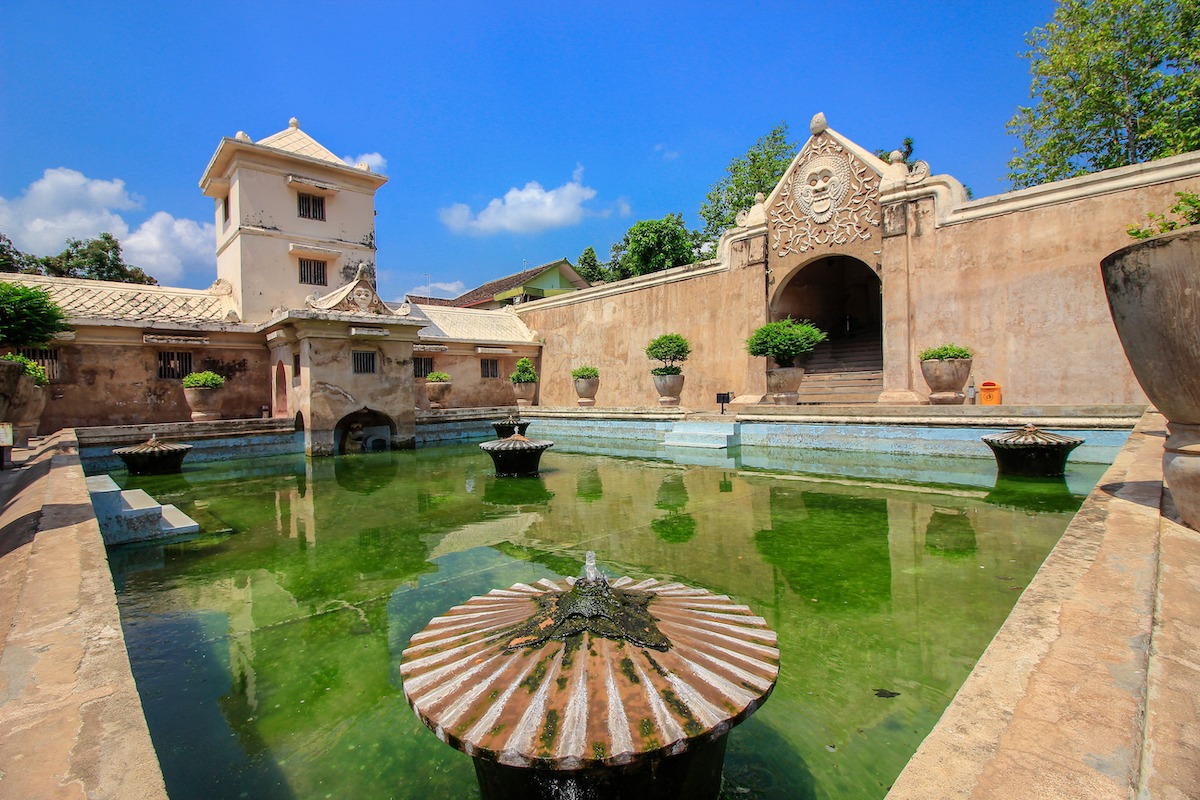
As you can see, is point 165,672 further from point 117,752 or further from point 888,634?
point 888,634

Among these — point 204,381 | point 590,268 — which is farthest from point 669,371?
point 590,268

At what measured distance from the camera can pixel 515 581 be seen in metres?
3.31

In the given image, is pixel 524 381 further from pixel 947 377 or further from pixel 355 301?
pixel 947 377

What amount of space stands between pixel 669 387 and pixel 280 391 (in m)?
8.39

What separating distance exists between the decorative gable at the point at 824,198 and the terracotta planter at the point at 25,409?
43.9 feet

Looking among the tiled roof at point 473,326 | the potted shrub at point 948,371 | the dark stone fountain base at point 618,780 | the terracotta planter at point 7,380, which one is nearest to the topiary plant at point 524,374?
the tiled roof at point 473,326

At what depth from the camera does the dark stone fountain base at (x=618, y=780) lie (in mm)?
1178

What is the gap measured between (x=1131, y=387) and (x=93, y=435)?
15952 mm

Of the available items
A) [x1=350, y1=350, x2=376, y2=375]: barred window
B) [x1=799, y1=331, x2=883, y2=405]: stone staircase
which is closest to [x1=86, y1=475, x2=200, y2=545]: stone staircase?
[x1=350, y1=350, x2=376, y2=375]: barred window

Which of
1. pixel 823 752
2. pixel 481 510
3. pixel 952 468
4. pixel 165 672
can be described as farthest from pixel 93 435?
pixel 952 468

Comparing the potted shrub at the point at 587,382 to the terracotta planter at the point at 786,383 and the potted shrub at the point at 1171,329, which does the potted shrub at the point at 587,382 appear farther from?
the potted shrub at the point at 1171,329

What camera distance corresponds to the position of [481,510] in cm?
530

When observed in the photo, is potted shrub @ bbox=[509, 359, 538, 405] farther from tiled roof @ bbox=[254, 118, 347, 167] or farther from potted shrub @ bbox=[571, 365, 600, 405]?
tiled roof @ bbox=[254, 118, 347, 167]

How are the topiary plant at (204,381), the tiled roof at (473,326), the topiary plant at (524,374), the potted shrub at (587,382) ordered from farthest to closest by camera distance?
the topiary plant at (524,374) < the tiled roof at (473,326) < the potted shrub at (587,382) < the topiary plant at (204,381)
